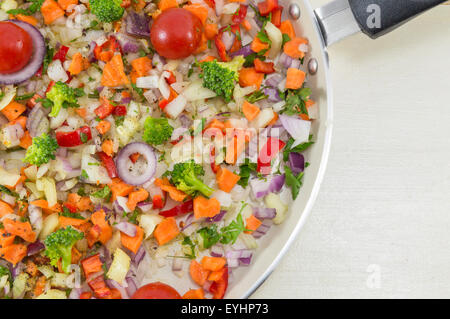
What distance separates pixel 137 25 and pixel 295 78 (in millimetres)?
783

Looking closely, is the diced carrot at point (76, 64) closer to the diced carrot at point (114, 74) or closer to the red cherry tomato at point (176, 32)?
the diced carrot at point (114, 74)

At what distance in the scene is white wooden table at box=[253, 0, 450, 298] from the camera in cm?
218

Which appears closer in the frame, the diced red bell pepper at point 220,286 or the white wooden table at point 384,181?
the diced red bell pepper at point 220,286

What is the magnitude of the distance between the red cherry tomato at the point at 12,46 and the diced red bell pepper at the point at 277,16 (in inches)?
44.1

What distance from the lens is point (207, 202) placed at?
Answer: 2.00 metres

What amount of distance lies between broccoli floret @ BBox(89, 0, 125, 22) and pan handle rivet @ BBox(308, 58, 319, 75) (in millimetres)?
897

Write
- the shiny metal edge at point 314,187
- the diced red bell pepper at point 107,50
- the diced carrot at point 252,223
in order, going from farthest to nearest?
the diced red bell pepper at point 107,50 < the diced carrot at point 252,223 < the shiny metal edge at point 314,187

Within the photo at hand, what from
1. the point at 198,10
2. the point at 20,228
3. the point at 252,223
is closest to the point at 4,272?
the point at 20,228

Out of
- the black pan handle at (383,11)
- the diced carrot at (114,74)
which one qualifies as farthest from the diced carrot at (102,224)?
the black pan handle at (383,11)

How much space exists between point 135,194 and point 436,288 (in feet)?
4.88

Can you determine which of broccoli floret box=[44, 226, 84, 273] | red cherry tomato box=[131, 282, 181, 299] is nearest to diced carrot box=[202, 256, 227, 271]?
red cherry tomato box=[131, 282, 181, 299]

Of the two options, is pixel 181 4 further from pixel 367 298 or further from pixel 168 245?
pixel 367 298

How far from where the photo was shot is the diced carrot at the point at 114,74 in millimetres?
2119
